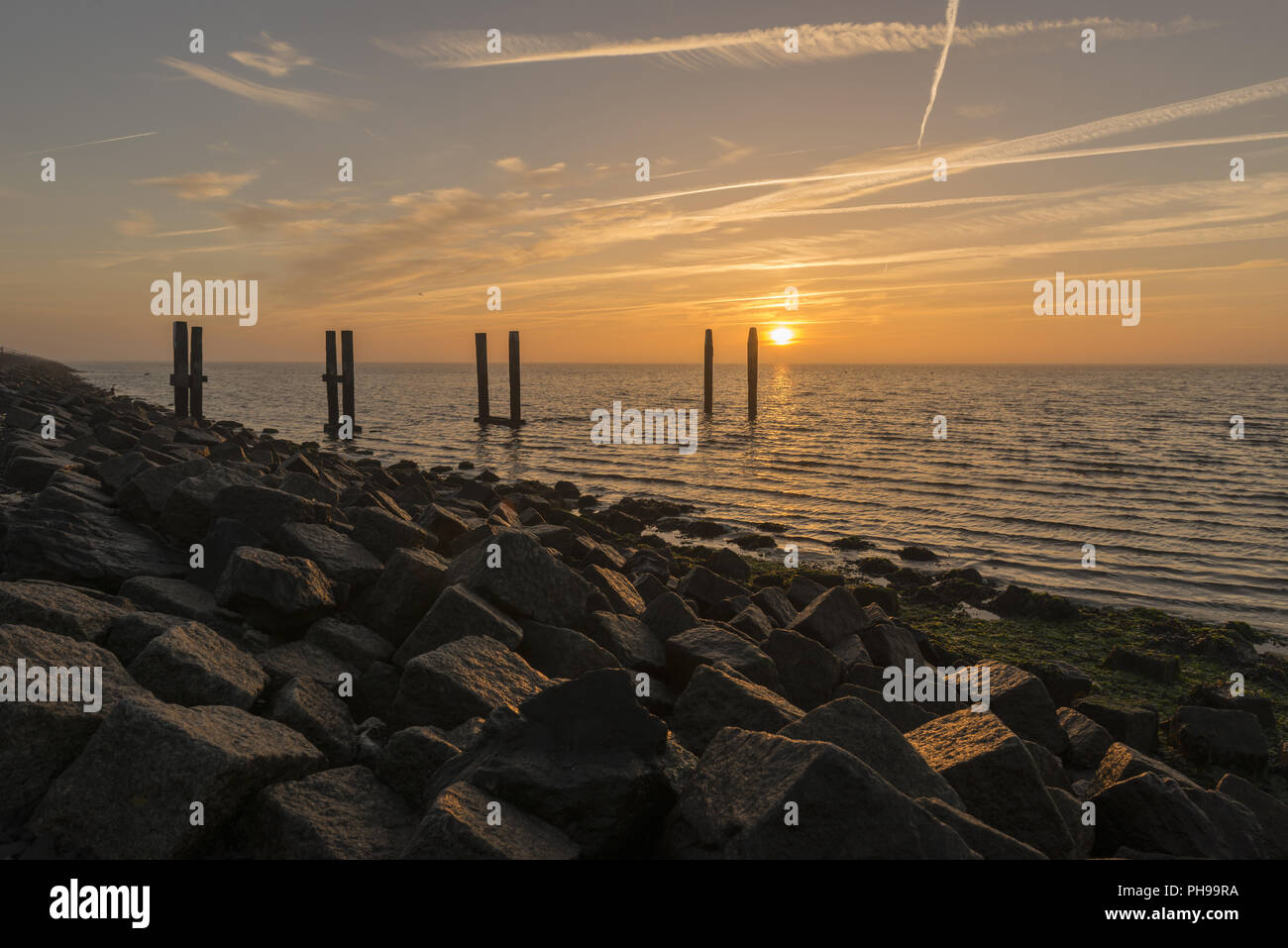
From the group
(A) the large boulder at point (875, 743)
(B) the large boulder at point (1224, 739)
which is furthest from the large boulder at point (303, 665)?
(B) the large boulder at point (1224, 739)

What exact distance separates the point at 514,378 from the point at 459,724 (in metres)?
33.4

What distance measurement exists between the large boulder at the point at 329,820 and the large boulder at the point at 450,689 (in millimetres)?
675

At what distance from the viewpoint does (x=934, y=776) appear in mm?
3691

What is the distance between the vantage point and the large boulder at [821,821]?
2.83 m

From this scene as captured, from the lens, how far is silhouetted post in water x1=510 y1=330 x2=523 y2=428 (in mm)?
33969

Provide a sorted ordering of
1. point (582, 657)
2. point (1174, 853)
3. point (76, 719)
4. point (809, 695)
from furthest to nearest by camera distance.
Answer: point (809, 695), point (582, 657), point (1174, 853), point (76, 719)

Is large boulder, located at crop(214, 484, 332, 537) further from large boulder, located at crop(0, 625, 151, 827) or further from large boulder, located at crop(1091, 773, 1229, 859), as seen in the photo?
large boulder, located at crop(1091, 773, 1229, 859)

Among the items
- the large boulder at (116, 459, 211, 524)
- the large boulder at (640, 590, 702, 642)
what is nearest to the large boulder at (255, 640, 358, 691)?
the large boulder at (640, 590, 702, 642)

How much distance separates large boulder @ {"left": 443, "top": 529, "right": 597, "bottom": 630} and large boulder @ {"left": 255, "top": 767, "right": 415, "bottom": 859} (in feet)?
7.06

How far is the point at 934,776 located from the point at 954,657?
558 centimetres

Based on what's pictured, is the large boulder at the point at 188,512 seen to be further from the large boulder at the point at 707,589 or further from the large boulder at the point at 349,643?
the large boulder at the point at 707,589

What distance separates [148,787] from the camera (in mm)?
3146
